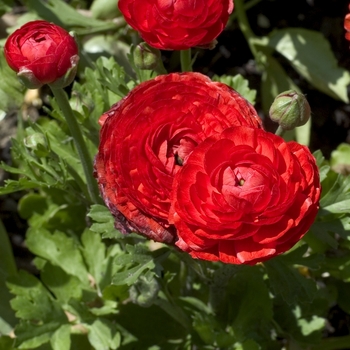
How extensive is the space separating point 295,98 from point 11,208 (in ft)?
3.73

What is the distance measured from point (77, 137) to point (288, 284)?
0.38 m

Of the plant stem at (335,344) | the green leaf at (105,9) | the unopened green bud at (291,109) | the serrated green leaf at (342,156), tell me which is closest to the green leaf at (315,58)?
the serrated green leaf at (342,156)

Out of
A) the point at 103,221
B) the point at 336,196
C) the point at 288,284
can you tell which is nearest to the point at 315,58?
the point at 336,196

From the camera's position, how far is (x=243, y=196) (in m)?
0.63

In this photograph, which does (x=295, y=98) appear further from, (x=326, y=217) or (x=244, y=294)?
(x=244, y=294)

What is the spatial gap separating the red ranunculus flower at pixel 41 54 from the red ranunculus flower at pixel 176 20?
0.30ft

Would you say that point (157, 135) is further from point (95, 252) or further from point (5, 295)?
point (5, 295)

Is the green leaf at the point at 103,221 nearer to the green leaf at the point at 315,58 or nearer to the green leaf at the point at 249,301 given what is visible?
the green leaf at the point at 249,301

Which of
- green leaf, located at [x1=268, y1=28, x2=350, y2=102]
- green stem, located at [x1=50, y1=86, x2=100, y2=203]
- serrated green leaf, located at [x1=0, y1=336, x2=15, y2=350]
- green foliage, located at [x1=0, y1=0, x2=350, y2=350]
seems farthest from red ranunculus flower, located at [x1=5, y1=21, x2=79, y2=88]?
green leaf, located at [x1=268, y1=28, x2=350, y2=102]

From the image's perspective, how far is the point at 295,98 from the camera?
75 centimetres

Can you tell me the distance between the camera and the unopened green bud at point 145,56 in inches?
33.4

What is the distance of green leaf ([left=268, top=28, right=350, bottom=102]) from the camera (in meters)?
1.51

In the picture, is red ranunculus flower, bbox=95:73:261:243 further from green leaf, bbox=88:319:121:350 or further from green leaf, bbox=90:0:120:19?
green leaf, bbox=90:0:120:19

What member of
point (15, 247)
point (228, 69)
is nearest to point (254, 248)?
point (15, 247)
